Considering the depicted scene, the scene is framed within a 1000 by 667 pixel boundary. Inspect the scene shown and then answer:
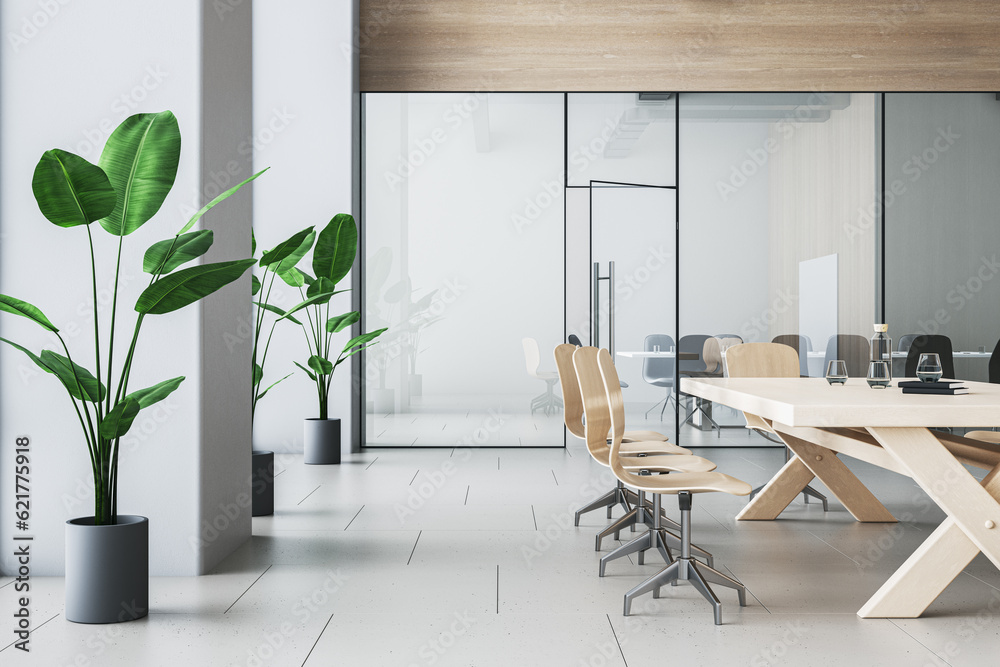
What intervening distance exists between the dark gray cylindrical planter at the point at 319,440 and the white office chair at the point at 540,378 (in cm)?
165

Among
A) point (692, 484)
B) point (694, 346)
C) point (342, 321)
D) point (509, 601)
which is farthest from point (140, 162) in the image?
point (694, 346)

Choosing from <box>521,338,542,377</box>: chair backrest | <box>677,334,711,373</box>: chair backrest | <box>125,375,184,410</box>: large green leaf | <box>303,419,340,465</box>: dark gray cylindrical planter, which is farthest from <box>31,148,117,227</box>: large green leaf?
<box>677,334,711,373</box>: chair backrest

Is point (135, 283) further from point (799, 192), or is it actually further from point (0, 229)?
point (799, 192)

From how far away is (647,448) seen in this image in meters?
3.29

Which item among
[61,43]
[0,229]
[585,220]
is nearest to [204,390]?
[0,229]

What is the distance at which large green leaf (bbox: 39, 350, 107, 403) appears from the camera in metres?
A: 2.23

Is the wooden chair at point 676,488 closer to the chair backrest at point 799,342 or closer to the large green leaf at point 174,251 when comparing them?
the large green leaf at point 174,251

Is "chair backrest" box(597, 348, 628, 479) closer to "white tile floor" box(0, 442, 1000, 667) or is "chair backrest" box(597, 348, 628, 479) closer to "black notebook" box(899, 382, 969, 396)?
"white tile floor" box(0, 442, 1000, 667)

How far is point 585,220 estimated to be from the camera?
20.5ft

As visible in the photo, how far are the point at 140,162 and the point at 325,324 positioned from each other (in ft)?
11.1

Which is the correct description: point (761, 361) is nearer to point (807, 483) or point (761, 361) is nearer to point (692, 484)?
point (807, 483)

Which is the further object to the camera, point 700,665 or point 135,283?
point 135,283

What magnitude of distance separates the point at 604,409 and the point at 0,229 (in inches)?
91.8

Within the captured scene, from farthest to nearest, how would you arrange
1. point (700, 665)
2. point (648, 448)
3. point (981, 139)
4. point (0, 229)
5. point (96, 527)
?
point (981, 139)
point (648, 448)
point (0, 229)
point (96, 527)
point (700, 665)
